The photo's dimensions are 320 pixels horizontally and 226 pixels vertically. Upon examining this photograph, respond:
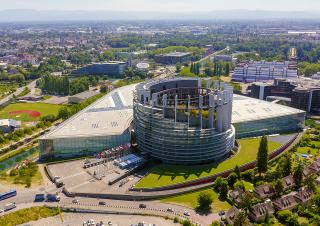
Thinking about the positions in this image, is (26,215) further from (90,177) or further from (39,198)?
(90,177)

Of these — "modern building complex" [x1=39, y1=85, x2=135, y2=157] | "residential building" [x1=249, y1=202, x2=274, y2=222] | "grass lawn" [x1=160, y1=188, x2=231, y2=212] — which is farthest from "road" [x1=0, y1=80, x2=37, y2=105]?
"residential building" [x1=249, y1=202, x2=274, y2=222]

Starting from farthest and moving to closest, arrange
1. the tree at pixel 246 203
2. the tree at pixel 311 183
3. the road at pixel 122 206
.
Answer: the tree at pixel 311 183 < the road at pixel 122 206 < the tree at pixel 246 203

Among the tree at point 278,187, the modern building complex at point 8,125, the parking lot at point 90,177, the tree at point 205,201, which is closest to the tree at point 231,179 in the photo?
the tree at point 278,187

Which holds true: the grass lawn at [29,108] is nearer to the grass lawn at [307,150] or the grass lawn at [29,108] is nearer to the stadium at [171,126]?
the stadium at [171,126]

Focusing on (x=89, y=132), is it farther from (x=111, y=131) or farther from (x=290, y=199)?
(x=290, y=199)

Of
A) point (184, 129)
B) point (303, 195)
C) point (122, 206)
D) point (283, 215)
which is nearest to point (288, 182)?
point (303, 195)

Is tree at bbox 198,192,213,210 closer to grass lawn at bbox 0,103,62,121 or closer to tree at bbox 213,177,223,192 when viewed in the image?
tree at bbox 213,177,223,192
